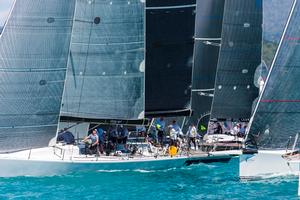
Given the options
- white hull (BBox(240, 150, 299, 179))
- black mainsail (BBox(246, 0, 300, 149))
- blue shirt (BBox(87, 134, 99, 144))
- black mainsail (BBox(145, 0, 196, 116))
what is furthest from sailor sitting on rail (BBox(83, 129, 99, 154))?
black mainsail (BBox(246, 0, 300, 149))

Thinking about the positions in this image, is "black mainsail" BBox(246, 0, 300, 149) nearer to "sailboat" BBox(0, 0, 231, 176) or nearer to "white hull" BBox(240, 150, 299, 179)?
"white hull" BBox(240, 150, 299, 179)

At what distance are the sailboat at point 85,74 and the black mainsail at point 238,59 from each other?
5552mm

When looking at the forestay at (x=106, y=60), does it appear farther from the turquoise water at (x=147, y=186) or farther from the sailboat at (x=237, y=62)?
the sailboat at (x=237, y=62)

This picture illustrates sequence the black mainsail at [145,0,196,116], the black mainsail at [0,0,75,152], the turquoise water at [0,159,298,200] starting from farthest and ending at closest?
1. the black mainsail at [145,0,196,116]
2. the black mainsail at [0,0,75,152]
3. the turquoise water at [0,159,298,200]

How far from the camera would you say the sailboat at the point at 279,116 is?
91.0 feet

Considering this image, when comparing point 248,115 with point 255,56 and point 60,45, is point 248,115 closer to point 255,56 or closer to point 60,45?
point 255,56

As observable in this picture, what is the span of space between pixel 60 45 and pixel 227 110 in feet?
38.6

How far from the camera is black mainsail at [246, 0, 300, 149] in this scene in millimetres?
27750

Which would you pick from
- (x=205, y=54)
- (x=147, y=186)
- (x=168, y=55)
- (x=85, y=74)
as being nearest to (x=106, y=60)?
(x=85, y=74)

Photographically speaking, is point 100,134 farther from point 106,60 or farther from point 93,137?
point 106,60

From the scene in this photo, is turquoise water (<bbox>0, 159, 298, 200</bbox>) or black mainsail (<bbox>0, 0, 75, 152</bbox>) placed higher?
black mainsail (<bbox>0, 0, 75, 152</bbox>)

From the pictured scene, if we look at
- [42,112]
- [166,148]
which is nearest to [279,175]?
[166,148]

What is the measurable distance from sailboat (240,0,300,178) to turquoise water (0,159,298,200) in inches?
28.7

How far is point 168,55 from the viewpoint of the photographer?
34375 mm
